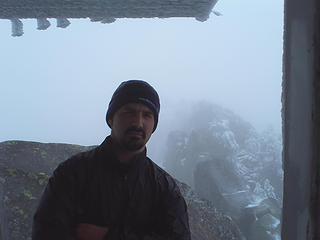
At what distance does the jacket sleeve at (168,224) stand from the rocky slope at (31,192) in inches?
145

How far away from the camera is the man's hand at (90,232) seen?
4.08 ft

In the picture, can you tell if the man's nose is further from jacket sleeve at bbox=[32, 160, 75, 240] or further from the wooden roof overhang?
the wooden roof overhang

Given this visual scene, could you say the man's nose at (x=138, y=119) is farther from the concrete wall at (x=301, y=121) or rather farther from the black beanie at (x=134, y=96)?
the concrete wall at (x=301, y=121)

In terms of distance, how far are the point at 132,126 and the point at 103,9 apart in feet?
19.2

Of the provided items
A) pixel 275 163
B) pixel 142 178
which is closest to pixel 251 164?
pixel 275 163

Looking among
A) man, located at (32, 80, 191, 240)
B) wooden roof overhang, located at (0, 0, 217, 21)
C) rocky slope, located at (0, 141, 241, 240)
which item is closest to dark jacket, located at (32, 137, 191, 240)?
man, located at (32, 80, 191, 240)

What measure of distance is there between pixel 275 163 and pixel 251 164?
11.4 feet

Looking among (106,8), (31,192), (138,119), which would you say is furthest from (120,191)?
(106,8)

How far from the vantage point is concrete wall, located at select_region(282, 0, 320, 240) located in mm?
1073

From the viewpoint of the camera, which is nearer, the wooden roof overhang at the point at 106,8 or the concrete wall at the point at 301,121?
the concrete wall at the point at 301,121

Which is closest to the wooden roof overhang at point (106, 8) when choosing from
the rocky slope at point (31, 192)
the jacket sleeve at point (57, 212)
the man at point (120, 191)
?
the rocky slope at point (31, 192)

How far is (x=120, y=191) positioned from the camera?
1330 millimetres

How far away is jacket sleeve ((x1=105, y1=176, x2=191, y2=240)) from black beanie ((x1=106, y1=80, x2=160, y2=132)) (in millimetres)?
365

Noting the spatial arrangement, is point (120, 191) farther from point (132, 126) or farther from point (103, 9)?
point (103, 9)
